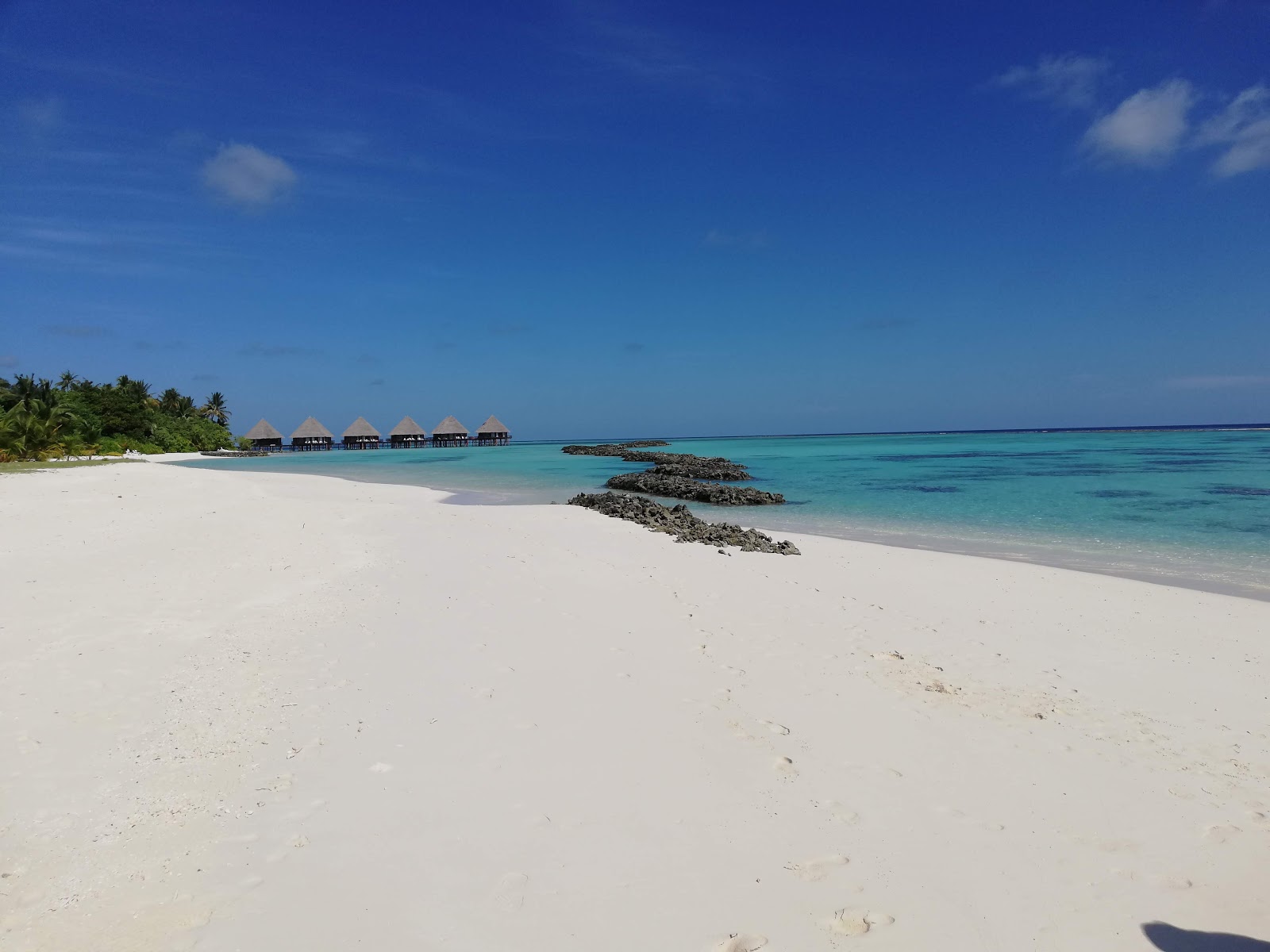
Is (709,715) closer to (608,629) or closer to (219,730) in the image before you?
(608,629)

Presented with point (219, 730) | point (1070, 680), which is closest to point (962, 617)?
point (1070, 680)

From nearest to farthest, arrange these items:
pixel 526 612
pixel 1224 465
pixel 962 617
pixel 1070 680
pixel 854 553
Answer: pixel 1070 680
pixel 526 612
pixel 962 617
pixel 854 553
pixel 1224 465

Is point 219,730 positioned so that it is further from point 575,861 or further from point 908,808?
point 908,808

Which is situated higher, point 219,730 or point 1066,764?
point 219,730

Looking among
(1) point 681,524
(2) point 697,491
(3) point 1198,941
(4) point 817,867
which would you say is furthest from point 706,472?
(3) point 1198,941

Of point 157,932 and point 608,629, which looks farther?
point 608,629

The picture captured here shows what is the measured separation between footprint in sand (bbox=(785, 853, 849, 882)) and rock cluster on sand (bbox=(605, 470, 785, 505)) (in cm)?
1935

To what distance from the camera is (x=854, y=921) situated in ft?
9.28

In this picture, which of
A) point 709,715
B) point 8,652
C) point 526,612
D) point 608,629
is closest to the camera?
point 709,715

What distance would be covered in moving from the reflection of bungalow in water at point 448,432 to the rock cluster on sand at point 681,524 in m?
81.6

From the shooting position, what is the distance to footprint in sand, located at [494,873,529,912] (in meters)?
2.85

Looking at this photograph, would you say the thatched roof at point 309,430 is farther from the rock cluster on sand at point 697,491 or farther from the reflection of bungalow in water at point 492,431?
the rock cluster on sand at point 697,491

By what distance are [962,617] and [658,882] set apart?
20.5ft

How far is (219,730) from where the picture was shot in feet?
14.0
